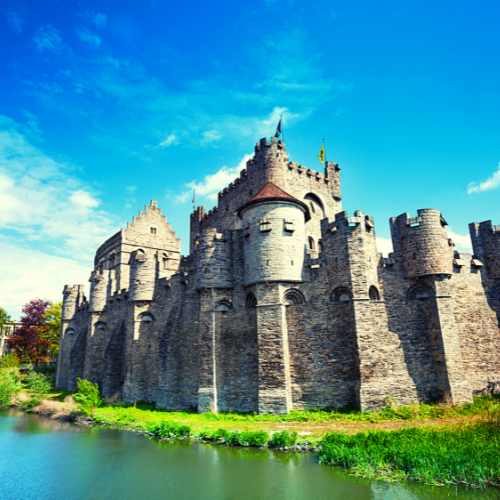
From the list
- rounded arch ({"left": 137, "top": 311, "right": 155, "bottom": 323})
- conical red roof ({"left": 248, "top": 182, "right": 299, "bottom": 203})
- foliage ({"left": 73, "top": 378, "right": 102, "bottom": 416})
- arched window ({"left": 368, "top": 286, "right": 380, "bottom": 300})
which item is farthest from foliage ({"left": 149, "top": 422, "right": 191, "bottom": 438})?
conical red roof ({"left": 248, "top": 182, "right": 299, "bottom": 203})

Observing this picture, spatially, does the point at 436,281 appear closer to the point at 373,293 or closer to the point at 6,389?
the point at 373,293

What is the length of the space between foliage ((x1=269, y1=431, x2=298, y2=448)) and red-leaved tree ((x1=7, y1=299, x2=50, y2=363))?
141ft

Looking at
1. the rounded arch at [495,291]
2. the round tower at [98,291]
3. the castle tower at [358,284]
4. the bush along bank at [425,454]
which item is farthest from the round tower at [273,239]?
the round tower at [98,291]

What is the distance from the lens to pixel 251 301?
21.1 m

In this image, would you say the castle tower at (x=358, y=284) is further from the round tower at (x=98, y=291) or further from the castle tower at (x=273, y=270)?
the round tower at (x=98, y=291)

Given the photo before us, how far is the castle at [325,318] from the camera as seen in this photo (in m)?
17.8

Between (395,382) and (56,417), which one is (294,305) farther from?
(56,417)

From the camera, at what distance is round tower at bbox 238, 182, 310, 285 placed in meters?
19.7

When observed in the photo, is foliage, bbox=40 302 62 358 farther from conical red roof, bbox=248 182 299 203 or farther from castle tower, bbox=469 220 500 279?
castle tower, bbox=469 220 500 279

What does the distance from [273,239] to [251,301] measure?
12.6ft

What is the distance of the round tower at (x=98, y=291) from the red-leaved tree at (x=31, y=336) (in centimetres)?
1957

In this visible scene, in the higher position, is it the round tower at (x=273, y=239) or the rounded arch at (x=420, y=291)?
the round tower at (x=273, y=239)

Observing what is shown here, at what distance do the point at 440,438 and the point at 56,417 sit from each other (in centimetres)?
2293

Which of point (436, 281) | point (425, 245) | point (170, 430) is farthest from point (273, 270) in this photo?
point (170, 430)
